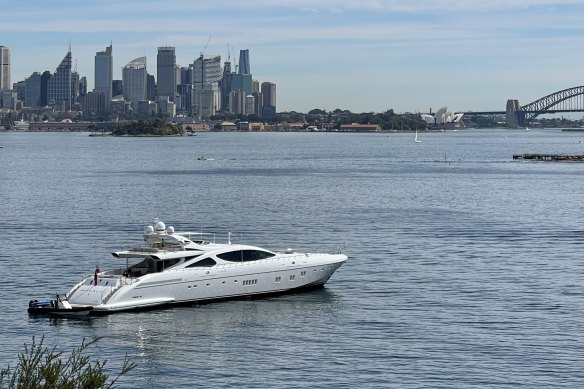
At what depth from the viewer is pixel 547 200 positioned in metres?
99.4

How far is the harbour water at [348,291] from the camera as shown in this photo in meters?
36.3

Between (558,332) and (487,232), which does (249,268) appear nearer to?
(558,332)

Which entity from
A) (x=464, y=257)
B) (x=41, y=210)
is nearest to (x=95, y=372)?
(x=464, y=257)

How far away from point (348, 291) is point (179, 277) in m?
7.48

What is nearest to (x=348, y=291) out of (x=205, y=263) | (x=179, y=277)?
(x=205, y=263)

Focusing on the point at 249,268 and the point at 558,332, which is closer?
the point at 558,332

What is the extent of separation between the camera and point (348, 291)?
161 feet

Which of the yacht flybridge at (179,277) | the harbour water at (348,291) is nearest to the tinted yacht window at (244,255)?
the yacht flybridge at (179,277)

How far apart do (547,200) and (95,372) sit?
79918mm

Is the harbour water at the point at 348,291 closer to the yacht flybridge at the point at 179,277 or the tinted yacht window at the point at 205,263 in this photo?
the yacht flybridge at the point at 179,277

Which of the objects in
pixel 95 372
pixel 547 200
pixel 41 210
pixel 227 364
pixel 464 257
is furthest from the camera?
pixel 547 200

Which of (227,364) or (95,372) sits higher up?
(95,372)

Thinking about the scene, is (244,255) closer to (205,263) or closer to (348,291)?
(205,263)

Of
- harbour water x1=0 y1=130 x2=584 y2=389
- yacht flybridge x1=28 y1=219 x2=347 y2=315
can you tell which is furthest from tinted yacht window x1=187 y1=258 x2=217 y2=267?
harbour water x1=0 y1=130 x2=584 y2=389
